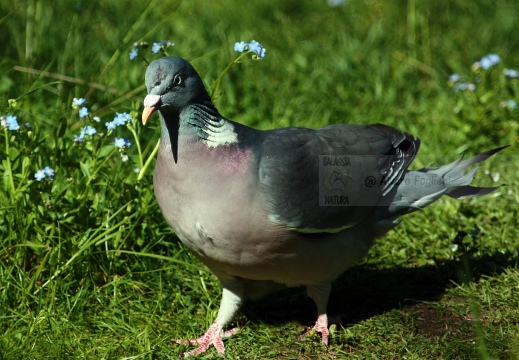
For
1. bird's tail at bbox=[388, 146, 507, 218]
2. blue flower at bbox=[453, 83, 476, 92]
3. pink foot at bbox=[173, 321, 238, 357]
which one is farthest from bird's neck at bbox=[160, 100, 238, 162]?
blue flower at bbox=[453, 83, 476, 92]

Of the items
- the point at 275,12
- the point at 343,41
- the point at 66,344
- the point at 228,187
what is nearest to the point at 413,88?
the point at 343,41

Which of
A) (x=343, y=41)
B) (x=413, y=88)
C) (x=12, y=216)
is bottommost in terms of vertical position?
(x=12, y=216)

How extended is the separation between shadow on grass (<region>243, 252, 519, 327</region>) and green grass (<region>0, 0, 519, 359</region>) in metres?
0.01

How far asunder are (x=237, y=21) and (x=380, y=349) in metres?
4.02

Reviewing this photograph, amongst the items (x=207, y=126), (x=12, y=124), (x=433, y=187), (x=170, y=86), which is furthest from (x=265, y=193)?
(x=12, y=124)

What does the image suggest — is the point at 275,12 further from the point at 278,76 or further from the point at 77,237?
the point at 77,237

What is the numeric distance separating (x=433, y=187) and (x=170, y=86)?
1.60 metres

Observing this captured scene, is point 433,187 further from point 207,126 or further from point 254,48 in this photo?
point 207,126

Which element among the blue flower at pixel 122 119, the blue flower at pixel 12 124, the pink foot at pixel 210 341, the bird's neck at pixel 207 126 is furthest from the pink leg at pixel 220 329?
the blue flower at pixel 12 124

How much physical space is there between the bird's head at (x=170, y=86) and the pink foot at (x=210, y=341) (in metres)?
1.16

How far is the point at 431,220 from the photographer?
15.8 feet

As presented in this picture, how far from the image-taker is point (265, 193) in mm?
3422

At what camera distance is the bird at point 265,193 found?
3.36 metres

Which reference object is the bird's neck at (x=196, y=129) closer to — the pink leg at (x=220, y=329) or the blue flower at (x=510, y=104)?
the pink leg at (x=220, y=329)
